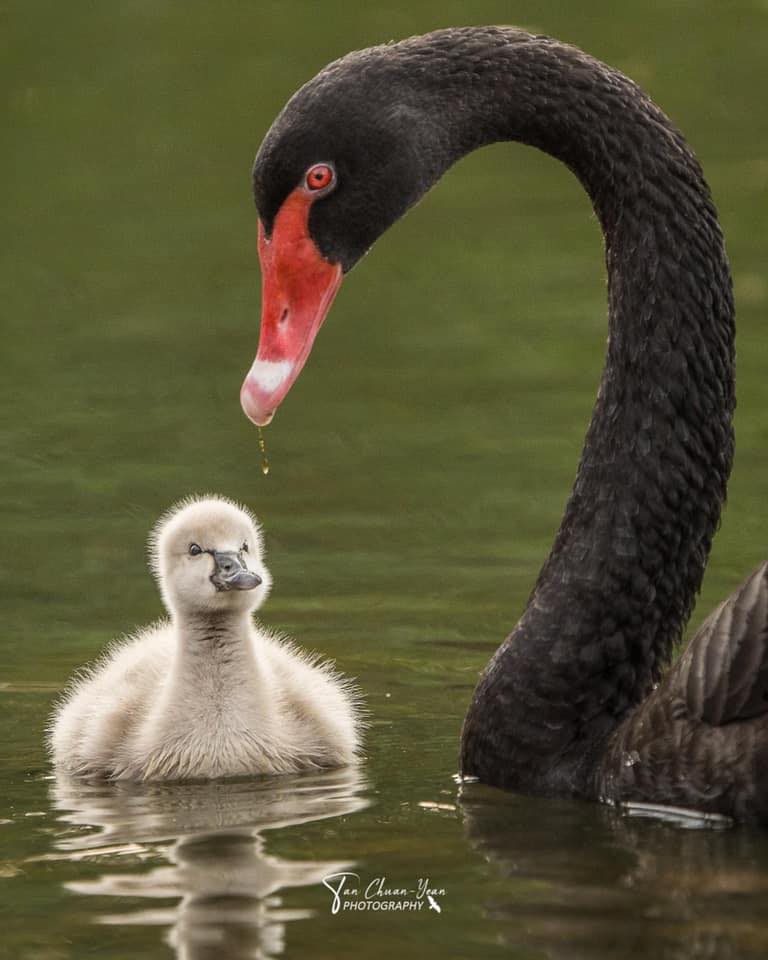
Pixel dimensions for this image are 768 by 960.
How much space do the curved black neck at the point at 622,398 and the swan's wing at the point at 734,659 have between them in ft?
1.54

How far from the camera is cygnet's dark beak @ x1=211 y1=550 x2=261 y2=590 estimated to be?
5.07m

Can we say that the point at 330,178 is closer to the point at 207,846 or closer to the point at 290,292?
the point at 290,292

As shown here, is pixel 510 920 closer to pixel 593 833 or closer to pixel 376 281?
pixel 593 833

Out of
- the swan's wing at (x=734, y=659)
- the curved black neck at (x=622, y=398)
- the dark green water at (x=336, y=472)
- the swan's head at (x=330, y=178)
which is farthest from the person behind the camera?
the curved black neck at (x=622, y=398)

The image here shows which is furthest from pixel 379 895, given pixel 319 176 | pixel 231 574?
pixel 319 176

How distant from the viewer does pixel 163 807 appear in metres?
4.73

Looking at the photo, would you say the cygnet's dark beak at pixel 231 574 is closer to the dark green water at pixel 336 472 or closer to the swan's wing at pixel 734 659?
the dark green water at pixel 336 472

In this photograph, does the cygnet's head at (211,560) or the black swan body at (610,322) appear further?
the cygnet's head at (211,560)

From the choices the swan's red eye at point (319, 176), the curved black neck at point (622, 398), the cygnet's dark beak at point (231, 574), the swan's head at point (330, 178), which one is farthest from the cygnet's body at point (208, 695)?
the swan's red eye at point (319, 176)

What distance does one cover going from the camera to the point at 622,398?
194 inches

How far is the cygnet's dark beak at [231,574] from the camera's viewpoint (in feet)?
16.6

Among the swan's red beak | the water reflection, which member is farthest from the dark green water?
the swan's red beak

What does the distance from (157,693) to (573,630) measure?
1.00 meters

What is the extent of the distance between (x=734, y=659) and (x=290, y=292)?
118 centimetres
